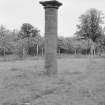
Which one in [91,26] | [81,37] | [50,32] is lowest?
[50,32]

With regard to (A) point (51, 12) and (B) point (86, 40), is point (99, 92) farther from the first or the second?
(B) point (86, 40)

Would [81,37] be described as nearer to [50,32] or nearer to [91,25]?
[91,25]

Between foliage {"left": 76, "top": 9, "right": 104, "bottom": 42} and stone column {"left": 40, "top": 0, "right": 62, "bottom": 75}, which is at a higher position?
foliage {"left": 76, "top": 9, "right": 104, "bottom": 42}

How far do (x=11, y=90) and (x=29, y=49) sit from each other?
14.1 metres

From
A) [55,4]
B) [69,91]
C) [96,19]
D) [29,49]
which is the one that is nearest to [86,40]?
[96,19]

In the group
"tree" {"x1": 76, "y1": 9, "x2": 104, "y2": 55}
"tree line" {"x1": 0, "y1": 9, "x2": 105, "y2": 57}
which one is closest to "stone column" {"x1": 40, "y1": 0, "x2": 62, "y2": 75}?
"tree line" {"x1": 0, "y1": 9, "x2": 105, "y2": 57}

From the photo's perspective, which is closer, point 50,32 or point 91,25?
point 50,32

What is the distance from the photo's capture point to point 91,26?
82.8 ft

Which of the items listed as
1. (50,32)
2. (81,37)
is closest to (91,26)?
(81,37)

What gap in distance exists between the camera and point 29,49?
17953 mm

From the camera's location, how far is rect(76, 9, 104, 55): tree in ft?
81.4

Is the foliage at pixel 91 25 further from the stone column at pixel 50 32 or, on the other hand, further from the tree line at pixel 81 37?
the stone column at pixel 50 32

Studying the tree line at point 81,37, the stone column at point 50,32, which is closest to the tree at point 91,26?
the tree line at point 81,37

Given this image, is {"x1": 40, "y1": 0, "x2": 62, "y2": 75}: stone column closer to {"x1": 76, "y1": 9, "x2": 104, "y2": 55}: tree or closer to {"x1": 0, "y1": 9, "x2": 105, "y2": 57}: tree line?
{"x1": 0, "y1": 9, "x2": 105, "y2": 57}: tree line
